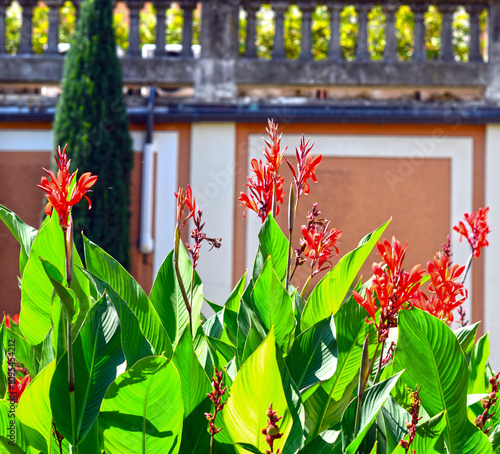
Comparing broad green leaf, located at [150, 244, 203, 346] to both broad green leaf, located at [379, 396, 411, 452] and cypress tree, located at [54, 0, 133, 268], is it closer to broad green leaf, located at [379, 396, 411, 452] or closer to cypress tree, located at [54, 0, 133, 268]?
broad green leaf, located at [379, 396, 411, 452]

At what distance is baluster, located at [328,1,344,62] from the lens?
22.7 ft

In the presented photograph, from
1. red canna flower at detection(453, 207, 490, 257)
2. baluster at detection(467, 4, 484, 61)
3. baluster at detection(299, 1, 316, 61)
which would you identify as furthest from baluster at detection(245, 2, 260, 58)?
red canna flower at detection(453, 207, 490, 257)

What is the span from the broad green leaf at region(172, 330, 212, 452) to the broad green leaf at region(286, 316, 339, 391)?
145 mm

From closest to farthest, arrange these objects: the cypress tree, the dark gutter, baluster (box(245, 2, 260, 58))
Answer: the cypress tree → the dark gutter → baluster (box(245, 2, 260, 58))

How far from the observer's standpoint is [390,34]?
694 centimetres

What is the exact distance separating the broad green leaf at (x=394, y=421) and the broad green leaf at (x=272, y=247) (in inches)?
12.8

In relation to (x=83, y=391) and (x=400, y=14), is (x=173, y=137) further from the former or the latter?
(x=83, y=391)

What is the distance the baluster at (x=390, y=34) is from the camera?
22.6 feet

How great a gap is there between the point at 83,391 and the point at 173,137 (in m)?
5.99

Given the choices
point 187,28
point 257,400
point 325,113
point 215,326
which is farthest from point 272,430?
point 187,28

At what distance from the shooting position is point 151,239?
22.1ft

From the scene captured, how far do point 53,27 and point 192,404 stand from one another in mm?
6753

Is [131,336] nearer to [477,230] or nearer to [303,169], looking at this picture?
[303,169]

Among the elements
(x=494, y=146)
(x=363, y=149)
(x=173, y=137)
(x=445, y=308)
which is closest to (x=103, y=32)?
(x=173, y=137)
